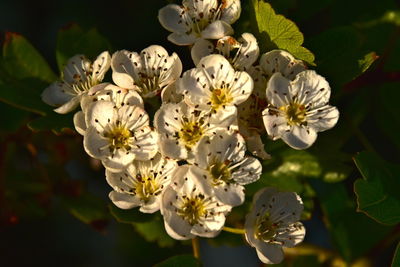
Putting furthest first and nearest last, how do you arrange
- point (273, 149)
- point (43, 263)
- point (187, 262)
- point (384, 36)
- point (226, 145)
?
point (43, 263) → point (384, 36) → point (273, 149) → point (187, 262) → point (226, 145)

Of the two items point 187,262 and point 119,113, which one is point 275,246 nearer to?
point 187,262

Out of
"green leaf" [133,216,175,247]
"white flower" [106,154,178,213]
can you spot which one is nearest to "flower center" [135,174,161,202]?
"white flower" [106,154,178,213]

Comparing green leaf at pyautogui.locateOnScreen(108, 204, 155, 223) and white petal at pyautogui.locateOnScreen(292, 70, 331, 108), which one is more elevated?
white petal at pyautogui.locateOnScreen(292, 70, 331, 108)

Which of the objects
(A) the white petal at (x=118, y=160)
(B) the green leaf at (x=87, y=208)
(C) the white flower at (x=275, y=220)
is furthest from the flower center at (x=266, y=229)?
(B) the green leaf at (x=87, y=208)

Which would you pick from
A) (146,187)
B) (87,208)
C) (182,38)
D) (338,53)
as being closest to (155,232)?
(87,208)

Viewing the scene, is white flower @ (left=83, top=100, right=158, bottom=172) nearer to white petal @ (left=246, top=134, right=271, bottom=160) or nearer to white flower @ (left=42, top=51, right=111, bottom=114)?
white flower @ (left=42, top=51, right=111, bottom=114)

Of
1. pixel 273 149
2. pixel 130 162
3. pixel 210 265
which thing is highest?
pixel 130 162

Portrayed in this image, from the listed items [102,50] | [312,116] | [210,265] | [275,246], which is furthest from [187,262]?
[210,265]
